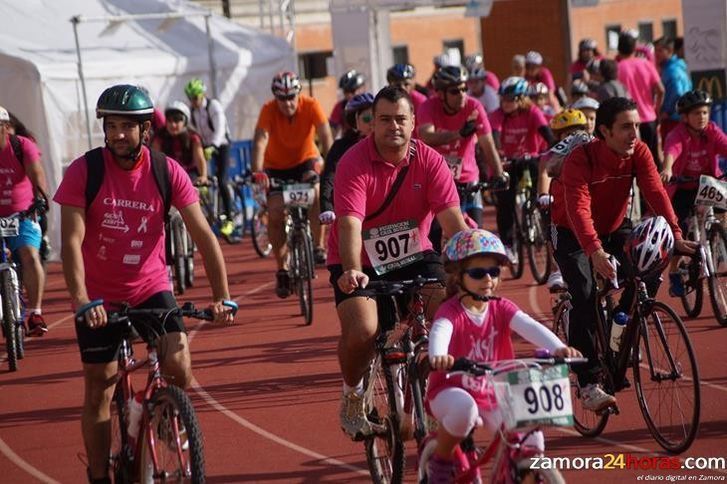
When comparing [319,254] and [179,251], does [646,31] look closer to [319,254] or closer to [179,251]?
[179,251]

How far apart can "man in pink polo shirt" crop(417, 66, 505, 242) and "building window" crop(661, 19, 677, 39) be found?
1494 inches

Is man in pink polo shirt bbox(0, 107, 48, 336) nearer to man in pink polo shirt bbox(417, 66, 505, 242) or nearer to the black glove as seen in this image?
man in pink polo shirt bbox(417, 66, 505, 242)

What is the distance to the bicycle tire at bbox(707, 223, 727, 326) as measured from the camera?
12148 mm

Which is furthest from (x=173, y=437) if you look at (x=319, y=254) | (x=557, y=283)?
(x=319, y=254)

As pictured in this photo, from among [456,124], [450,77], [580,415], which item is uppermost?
[450,77]

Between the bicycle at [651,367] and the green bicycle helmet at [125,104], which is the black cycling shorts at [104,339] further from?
the bicycle at [651,367]

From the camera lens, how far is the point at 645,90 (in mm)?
20078

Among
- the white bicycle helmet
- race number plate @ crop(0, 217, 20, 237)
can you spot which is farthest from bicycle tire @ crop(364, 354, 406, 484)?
race number plate @ crop(0, 217, 20, 237)

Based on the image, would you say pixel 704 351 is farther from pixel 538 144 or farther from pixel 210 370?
pixel 538 144

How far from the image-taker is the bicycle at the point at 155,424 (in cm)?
658

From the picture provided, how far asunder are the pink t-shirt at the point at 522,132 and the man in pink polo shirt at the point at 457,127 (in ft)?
7.32

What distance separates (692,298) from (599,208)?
3.98 metres

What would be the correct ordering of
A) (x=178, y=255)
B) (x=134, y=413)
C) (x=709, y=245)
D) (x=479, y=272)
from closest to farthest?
1. (x=479, y=272)
2. (x=134, y=413)
3. (x=709, y=245)
4. (x=178, y=255)

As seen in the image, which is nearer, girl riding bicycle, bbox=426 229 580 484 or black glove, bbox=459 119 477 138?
girl riding bicycle, bbox=426 229 580 484
